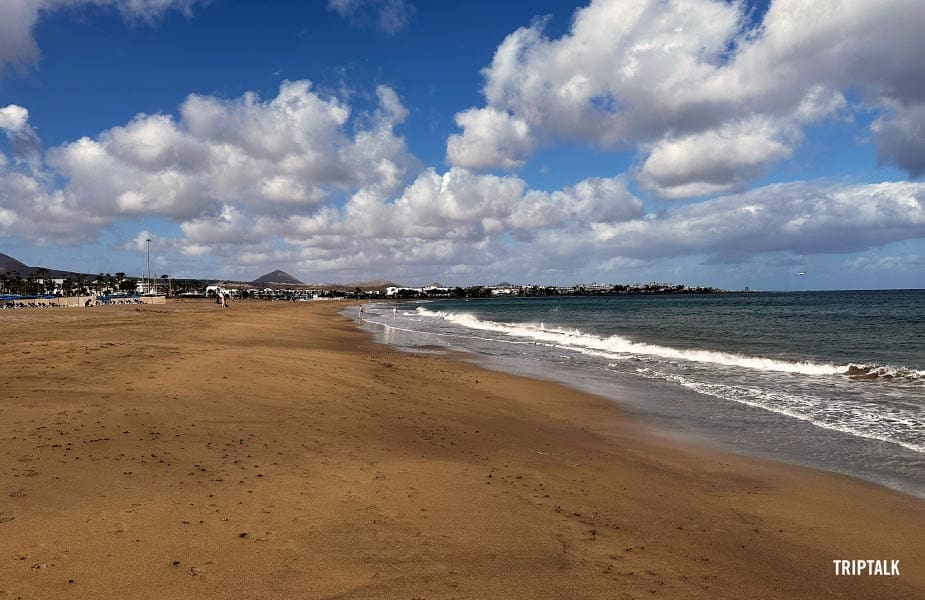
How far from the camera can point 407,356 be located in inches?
1053

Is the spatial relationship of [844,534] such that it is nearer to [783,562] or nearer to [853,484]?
[783,562]

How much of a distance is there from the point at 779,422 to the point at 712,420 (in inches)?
62.6

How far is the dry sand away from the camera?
15.8 feet

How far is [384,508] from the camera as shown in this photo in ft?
21.0

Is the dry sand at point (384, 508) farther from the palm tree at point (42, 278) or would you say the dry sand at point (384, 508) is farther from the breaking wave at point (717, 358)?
the palm tree at point (42, 278)

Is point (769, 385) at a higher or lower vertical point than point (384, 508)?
lower

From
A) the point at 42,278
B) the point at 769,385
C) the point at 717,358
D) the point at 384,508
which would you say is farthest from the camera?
the point at 42,278

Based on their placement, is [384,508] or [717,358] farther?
[717,358]

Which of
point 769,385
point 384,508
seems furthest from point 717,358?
point 384,508

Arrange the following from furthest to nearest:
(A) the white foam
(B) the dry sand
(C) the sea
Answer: (A) the white foam
(C) the sea
(B) the dry sand

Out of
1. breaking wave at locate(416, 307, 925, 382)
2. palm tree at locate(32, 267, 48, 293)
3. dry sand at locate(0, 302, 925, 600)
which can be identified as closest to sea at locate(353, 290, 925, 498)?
breaking wave at locate(416, 307, 925, 382)

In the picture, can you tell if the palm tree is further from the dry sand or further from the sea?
the dry sand

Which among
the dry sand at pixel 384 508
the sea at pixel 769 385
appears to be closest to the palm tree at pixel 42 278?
the sea at pixel 769 385

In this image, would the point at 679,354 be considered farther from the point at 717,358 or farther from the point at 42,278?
the point at 42,278
